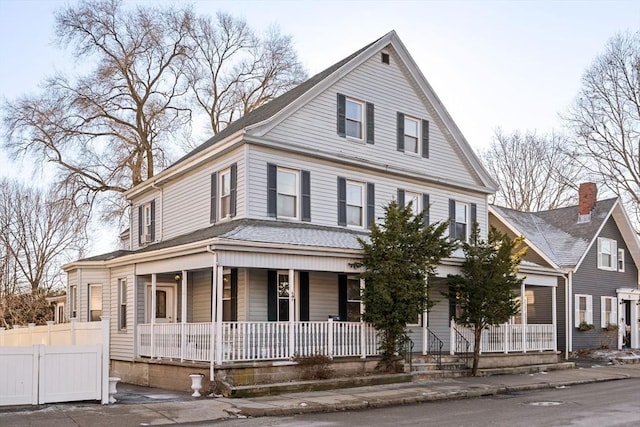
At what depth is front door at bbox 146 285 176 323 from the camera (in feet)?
79.0

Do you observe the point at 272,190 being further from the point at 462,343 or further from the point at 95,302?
the point at 95,302

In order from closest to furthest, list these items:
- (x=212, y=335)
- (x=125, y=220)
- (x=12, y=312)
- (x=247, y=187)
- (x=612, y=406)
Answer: (x=612, y=406), (x=212, y=335), (x=247, y=187), (x=12, y=312), (x=125, y=220)

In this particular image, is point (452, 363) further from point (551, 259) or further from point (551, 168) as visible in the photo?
point (551, 168)

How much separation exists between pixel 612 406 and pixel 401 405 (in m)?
4.60

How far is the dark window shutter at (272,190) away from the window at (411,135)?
6146 millimetres

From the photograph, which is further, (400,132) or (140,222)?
(140,222)

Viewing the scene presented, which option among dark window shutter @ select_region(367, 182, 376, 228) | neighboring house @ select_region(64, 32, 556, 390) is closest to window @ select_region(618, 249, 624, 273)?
neighboring house @ select_region(64, 32, 556, 390)

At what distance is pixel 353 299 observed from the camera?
72.9ft

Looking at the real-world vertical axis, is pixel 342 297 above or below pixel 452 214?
below

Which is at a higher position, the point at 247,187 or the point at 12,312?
the point at 247,187

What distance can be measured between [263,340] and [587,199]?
74.0 ft

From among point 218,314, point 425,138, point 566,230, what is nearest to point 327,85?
point 425,138

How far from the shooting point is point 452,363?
2162 cm

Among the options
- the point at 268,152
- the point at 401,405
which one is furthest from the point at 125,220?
the point at 401,405
